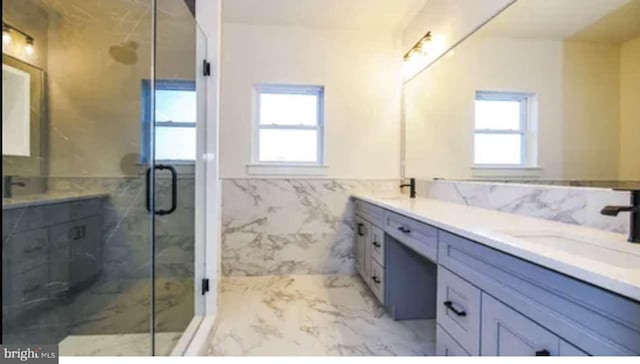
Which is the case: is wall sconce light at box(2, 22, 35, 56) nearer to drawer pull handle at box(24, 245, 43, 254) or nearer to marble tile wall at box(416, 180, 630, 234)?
drawer pull handle at box(24, 245, 43, 254)

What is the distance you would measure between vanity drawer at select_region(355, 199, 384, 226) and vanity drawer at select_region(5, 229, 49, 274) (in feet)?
7.01

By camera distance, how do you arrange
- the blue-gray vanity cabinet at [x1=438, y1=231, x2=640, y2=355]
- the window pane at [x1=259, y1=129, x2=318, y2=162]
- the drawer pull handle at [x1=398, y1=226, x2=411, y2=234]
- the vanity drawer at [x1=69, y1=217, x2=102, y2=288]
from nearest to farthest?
1. the blue-gray vanity cabinet at [x1=438, y1=231, x2=640, y2=355]
2. the drawer pull handle at [x1=398, y1=226, x2=411, y2=234]
3. the vanity drawer at [x1=69, y1=217, x2=102, y2=288]
4. the window pane at [x1=259, y1=129, x2=318, y2=162]

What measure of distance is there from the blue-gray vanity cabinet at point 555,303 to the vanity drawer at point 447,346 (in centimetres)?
19

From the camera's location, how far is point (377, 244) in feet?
8.62

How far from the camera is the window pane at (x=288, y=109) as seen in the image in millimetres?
3506

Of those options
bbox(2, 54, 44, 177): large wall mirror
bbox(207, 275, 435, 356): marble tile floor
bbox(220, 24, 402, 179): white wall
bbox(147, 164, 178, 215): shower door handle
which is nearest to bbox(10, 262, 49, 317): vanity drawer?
bbox(2, 54, 44, 177): large wall mirror

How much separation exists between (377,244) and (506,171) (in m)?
1.01

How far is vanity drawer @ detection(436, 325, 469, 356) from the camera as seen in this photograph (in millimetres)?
1411

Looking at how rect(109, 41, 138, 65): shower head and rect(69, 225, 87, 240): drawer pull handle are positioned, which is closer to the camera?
rect(69, 225, 87, 240): drawer pull handle

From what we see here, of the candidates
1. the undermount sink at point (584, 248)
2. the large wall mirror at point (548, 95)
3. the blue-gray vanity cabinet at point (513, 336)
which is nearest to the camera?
the blue-gray vanity cabinet at point (513, 336)

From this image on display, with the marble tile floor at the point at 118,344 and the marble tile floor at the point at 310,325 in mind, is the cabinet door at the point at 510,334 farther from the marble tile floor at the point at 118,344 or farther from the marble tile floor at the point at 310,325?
the marble tile floor at the point at 118,344

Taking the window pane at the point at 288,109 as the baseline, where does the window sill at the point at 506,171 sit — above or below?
below

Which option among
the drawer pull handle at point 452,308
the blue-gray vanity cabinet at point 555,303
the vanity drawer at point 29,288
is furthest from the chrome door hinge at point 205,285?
the blue-gray vanity cabinet at point 555,303
